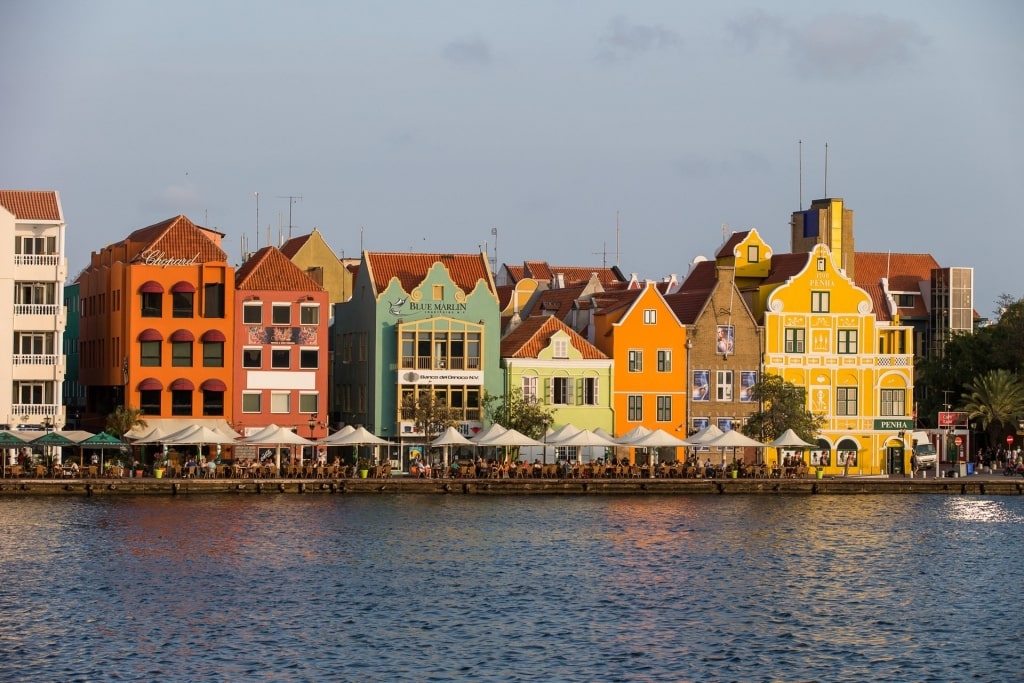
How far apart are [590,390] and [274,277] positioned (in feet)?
67.0

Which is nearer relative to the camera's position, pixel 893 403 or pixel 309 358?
pixel 309 358

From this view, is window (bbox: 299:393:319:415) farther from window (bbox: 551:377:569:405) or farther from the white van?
the white van

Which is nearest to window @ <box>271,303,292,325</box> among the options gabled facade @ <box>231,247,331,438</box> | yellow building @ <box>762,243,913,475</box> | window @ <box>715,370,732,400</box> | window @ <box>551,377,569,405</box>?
gabled facade @ <box>231,247,331,438</box>

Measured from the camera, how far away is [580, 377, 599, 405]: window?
115 metres

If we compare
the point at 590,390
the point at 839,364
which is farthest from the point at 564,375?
the point at 839,364

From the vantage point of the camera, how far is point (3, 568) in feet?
230

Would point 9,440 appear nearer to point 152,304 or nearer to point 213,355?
point 152,304

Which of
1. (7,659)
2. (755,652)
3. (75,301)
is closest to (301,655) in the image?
(7,659)

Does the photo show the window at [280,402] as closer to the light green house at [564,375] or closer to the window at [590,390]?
the light green house at [564,375]

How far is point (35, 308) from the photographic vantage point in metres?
104

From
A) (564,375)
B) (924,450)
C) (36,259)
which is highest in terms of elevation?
(36,259)

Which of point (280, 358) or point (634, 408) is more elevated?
point (280, 358)

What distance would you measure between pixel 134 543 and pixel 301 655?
83.0ft

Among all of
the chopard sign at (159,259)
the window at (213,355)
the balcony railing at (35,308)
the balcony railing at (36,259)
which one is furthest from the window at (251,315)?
the balcony railing at (36,259)
